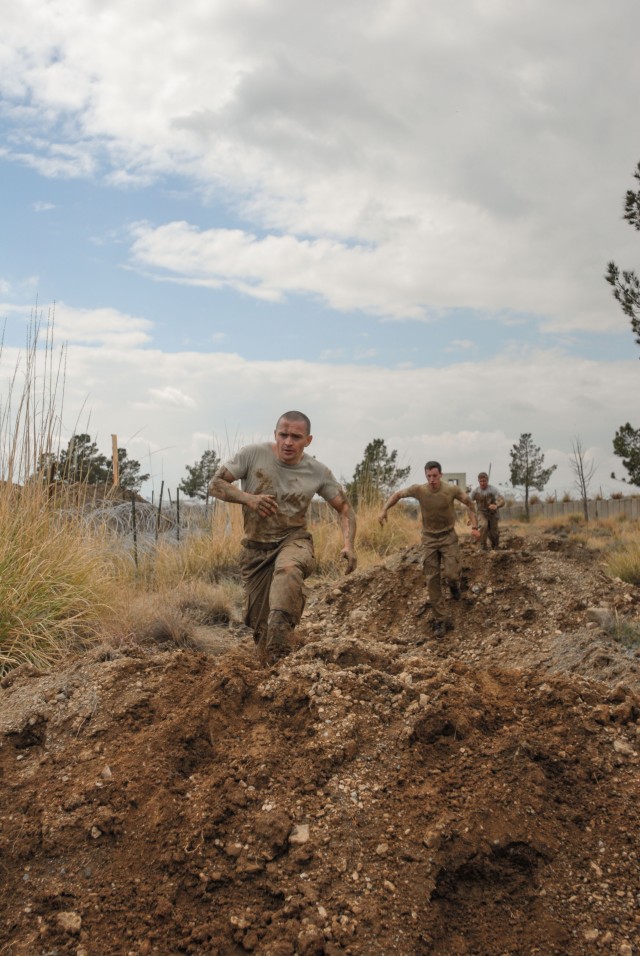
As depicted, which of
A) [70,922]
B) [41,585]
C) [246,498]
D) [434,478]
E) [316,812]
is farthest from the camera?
[434,478]

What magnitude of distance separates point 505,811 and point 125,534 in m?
8.85

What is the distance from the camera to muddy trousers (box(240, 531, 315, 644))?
17.4 ft

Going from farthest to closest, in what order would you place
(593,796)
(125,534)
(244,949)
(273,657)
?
1. (125,534)
2. (273,657)
3. (593,796)
4. (244,949)

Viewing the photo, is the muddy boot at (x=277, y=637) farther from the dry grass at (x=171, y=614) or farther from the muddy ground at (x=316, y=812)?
the dry grass at (x=171, y=614)

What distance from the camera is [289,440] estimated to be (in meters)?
5.83

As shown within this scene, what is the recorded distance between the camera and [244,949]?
9.25 ft

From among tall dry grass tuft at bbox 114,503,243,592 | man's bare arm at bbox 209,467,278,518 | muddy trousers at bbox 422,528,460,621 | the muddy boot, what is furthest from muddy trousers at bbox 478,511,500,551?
the muddy boot

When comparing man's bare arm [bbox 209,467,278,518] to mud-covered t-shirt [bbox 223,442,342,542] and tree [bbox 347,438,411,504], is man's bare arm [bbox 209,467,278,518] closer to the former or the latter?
mud-covered t-shirt [bbox 223,442,342,542]

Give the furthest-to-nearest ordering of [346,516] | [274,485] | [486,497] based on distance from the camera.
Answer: [486,497] → [346,516] → [274,485]

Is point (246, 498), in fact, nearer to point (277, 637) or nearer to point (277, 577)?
point (277, 577)

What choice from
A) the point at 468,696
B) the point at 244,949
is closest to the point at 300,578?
the point at 468,696

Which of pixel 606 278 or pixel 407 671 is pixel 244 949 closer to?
pixel 407 671

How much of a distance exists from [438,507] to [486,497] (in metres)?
3.80

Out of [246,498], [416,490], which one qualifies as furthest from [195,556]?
[246,498]
